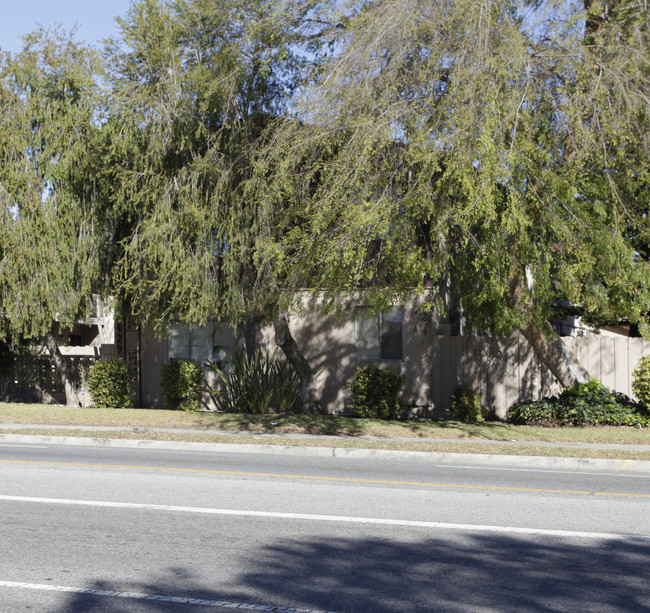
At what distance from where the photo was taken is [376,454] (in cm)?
1333

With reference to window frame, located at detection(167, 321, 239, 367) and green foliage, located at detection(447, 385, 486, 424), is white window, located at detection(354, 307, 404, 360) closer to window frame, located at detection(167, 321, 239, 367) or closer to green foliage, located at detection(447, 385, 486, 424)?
green foliage, located at detection(447, 385, 486, 424)

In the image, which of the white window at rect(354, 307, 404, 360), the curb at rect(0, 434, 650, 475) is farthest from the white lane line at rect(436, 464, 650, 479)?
the white window at rect(354, 307, 404, 360)

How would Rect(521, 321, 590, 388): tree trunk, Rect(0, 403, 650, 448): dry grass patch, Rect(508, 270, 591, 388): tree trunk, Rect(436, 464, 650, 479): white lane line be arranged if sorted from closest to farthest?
Rect(436, 464, 650, 479): white lane line < Rect(0, 403, 650, 448): dry grass patch < Rect(508, 270, 591, 388): tree trunk < Rect(521, 321, 590, 388): tree trunk

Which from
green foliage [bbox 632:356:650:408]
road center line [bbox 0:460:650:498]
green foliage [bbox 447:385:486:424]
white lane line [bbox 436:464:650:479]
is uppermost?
green foliage [bbox 632:356:650:408]

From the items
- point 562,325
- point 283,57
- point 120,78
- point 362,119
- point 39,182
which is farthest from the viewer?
point 562,325

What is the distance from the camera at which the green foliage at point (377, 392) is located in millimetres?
18875

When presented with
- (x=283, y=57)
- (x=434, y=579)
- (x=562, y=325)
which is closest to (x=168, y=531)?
(x=434, y=579)

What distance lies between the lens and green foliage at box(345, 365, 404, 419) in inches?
743

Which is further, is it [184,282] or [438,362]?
[438,362]

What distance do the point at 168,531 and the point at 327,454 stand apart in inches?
258

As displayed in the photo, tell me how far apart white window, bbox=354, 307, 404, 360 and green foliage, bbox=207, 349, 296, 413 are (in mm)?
1985

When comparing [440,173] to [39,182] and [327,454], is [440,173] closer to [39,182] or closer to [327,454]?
[327,454]

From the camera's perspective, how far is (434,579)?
585cm

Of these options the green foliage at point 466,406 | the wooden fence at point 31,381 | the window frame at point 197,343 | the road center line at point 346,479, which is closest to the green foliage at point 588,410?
Answer: the green foliage at point 466,406
